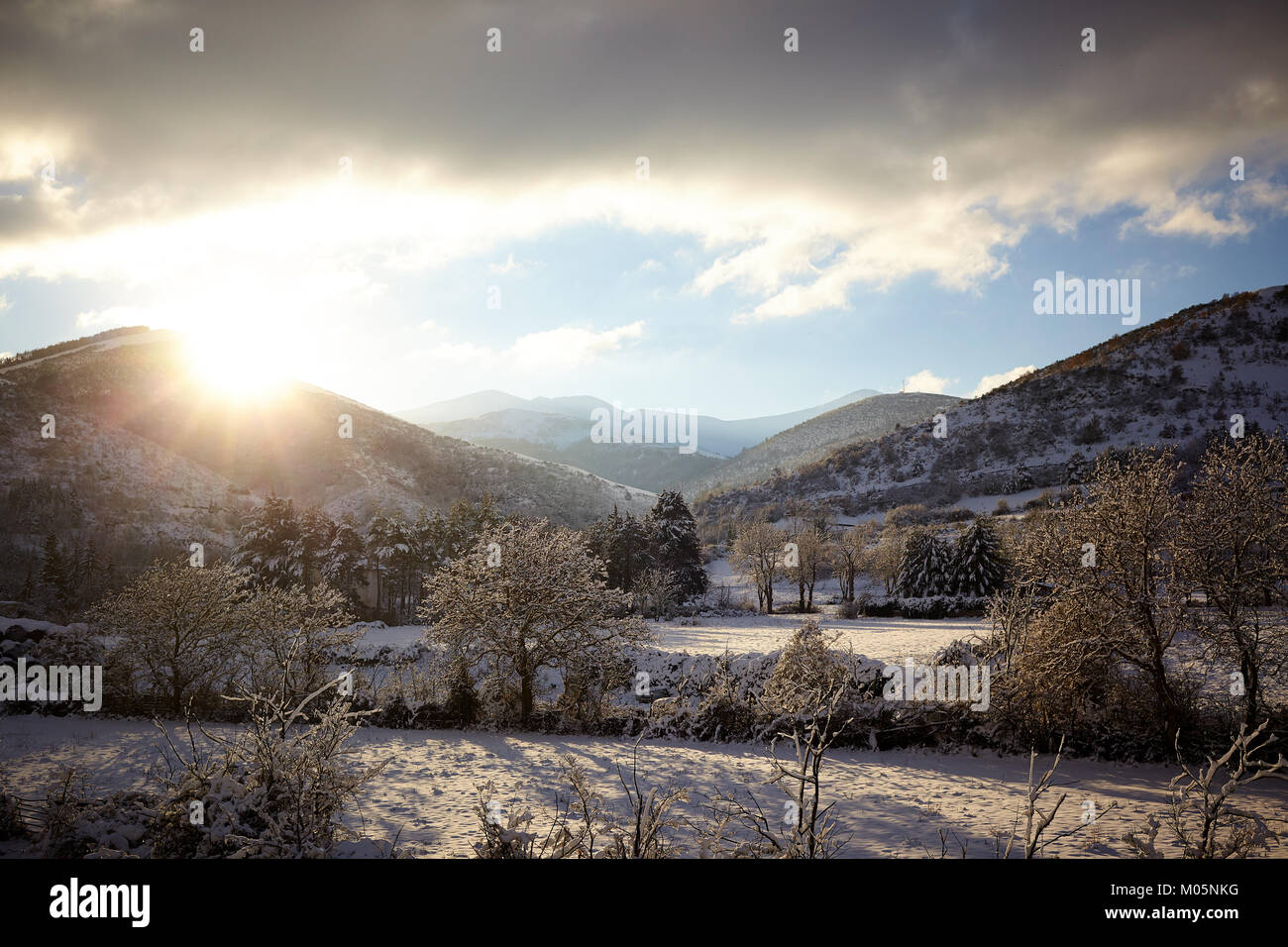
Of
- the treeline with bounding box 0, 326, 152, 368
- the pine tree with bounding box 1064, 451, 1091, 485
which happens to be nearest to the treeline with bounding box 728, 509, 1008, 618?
the pine tree with bounding box 1064, 451, 1091, 485

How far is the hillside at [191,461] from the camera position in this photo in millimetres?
50812

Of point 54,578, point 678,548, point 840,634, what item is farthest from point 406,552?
point 840,634

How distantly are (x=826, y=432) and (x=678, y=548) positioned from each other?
117049mm

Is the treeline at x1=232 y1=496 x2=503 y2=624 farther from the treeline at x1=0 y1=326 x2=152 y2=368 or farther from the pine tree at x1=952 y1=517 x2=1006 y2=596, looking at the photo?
the treeline at x1=0 y1=326 x2=152 y2=368

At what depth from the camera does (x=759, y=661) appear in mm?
19141

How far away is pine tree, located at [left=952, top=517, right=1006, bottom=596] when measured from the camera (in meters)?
35.8

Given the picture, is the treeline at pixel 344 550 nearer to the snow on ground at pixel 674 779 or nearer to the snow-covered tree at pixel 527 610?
the snow-covered tree at pixel 527 610

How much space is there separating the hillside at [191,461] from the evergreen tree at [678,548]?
37.1 meters

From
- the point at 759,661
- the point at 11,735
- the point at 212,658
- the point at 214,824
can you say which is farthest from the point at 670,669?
the point at 11,735

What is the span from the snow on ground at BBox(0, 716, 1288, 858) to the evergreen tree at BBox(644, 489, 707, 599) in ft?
92.6

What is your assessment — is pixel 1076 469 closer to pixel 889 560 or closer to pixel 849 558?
pixel 889 560

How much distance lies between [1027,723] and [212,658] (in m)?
24.3

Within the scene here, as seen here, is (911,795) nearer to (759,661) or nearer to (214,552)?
(759,661)

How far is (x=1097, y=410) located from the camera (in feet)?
222
